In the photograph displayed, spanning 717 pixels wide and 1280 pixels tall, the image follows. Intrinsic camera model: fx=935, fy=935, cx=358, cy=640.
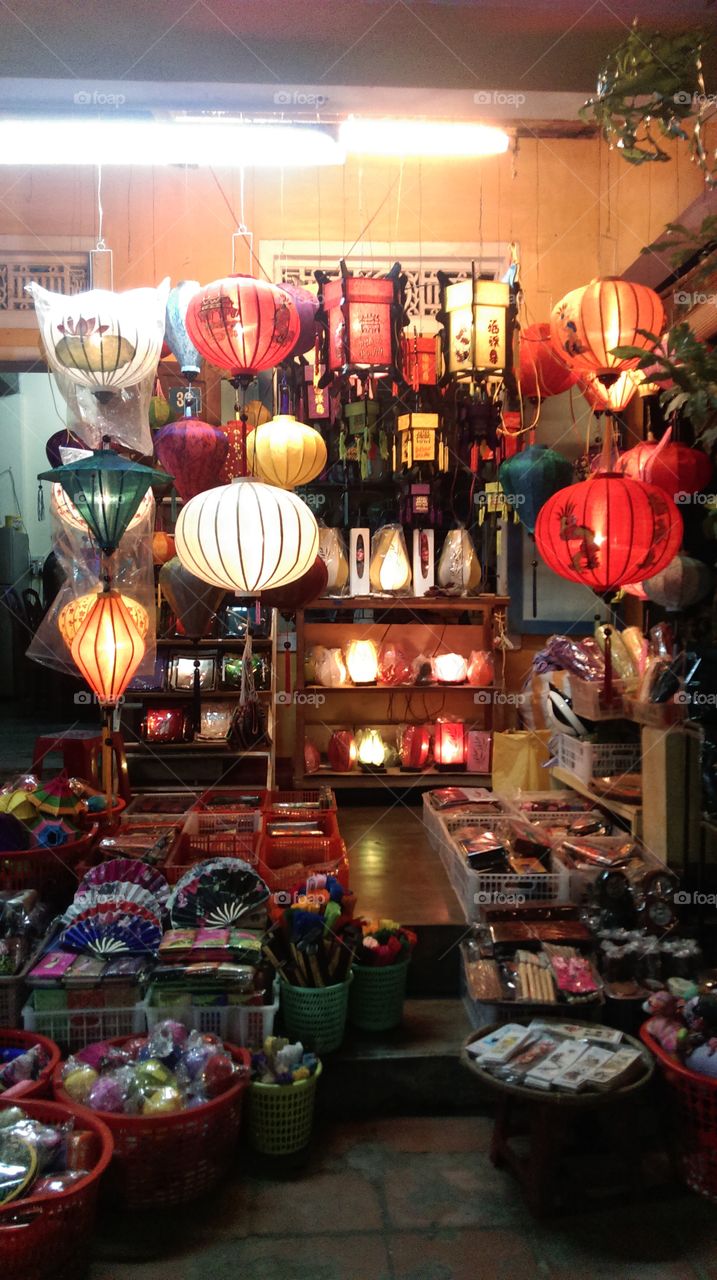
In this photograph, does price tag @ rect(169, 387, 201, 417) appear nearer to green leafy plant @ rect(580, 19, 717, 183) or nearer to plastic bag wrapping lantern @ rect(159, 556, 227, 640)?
plastic bag wrapping lantern @ rect(159, 556, 227, 640)

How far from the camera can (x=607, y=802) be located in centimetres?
485

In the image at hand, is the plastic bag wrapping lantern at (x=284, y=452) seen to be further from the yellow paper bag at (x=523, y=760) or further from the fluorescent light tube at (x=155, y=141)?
the fluorescent light tube at (x=155, y=141)

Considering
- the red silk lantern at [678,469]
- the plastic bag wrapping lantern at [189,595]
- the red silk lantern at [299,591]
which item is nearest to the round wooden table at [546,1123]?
Answer: the red silk lantern at [678,469]

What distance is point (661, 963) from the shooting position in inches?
148

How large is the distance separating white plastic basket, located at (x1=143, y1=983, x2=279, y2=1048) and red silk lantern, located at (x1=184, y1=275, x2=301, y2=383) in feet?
9.31

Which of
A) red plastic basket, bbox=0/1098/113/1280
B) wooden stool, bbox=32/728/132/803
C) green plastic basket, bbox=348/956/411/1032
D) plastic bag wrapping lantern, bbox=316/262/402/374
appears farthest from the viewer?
wooden stool, bbox=32/728/132/803

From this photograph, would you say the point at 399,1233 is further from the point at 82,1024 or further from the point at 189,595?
the point at 189,595

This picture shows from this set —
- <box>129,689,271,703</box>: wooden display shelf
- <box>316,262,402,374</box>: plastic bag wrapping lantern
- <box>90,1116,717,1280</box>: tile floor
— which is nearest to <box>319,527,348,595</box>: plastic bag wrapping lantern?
<box>129,689,271,703</box>: wooden display shelf

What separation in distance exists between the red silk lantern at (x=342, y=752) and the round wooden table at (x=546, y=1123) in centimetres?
390

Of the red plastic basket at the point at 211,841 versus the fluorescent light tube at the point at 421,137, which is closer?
the red plastic basket at the point at 211,841

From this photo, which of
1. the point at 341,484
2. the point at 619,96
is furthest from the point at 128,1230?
the point at 341,484

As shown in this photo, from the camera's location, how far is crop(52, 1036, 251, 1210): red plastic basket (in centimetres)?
292

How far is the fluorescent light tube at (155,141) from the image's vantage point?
6348mm

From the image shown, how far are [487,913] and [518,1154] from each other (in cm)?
112
